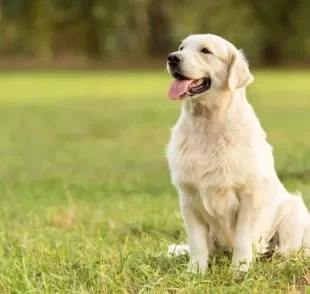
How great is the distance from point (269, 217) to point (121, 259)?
109 centimetres

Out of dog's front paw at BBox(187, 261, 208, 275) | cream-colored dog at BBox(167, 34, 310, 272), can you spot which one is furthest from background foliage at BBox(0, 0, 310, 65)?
dog's front paw at BBox(187, 261, 208, 275)

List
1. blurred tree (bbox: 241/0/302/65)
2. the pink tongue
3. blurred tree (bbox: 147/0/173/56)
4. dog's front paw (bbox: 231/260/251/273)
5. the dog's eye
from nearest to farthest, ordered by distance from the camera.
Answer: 1. dog's front paw (bbox: 231/260/251/273)
2. the pink tongue
3. the dog's eye
4. blurred tree (bbox: 241/0/302/65)
5. blurred tree (bbox: 147/0/173/56)

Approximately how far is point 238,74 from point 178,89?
1.39ft

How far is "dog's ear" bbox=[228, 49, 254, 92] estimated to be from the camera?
16.7 feet

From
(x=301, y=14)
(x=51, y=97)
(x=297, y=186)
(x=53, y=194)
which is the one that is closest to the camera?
(x=297, y=186)

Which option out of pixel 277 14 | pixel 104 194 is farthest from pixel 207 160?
pixel 277 14

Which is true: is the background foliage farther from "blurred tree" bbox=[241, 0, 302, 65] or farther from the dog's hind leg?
the dog's hind leg

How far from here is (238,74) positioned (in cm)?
512

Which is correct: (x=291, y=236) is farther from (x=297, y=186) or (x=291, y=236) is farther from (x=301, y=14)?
(x=301, y=14)

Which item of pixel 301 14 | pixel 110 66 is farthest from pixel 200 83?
pixel 110 66

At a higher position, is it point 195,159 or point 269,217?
point 195,159

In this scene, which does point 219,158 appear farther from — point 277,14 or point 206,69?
point 277,14

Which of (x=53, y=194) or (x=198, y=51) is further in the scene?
(x=53, y=194)

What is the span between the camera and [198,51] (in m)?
5.18
